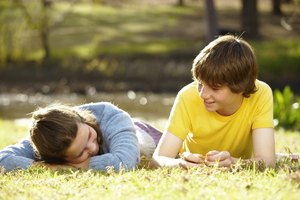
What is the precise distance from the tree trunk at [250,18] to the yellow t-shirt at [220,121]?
1904 cm

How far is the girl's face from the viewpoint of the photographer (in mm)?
5102

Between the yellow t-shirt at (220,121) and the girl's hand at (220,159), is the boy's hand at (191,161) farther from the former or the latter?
the yellow t-shirt at (220,121)

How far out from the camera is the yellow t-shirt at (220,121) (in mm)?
5184

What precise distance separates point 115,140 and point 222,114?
844mm

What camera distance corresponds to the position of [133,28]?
2891 cm

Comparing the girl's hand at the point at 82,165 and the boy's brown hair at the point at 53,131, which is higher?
the boy's brown hair at the point at 53,131

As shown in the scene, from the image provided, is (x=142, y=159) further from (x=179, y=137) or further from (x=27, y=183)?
(x=27, y=183)

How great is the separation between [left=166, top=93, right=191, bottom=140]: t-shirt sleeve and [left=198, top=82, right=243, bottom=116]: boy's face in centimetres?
25

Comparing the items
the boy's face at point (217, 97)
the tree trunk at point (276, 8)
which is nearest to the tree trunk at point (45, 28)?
the tree trunk at point (276, 8)

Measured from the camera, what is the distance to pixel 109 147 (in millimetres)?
5477

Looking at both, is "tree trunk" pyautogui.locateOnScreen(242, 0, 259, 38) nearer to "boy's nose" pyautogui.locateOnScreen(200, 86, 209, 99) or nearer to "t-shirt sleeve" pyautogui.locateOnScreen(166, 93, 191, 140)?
"t-shirt sleeve" pyautogui.locateOnScreen(166, 93, 191, 140)

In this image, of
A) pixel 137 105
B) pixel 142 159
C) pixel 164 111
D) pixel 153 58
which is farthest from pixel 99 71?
pixel 142 159

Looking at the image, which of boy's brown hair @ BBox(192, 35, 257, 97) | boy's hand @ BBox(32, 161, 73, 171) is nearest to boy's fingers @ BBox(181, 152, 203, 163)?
boy's brown hair @ BBox(192, 35, 257, 97)

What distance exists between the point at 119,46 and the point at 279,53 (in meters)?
6.06
